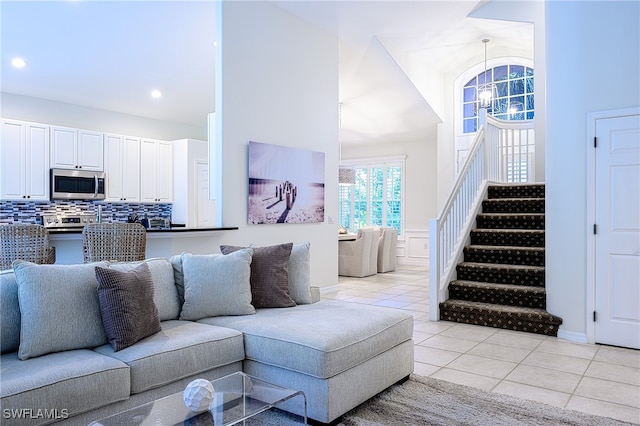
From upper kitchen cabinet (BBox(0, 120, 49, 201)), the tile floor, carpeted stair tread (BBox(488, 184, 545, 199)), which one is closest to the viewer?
the tile floor

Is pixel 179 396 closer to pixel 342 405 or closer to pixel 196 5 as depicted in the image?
pixel 342 405

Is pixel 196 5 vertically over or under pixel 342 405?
over

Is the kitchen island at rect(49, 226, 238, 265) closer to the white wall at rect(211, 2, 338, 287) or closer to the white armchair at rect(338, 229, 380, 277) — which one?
the white wall at rect(211, 2, 338, 287)

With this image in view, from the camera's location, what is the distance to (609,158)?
12.9 feet

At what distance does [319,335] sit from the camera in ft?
8.22

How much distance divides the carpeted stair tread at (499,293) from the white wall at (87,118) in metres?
5.85

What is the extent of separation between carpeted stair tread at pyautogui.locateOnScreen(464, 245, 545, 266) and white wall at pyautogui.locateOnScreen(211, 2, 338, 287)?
1933 mm

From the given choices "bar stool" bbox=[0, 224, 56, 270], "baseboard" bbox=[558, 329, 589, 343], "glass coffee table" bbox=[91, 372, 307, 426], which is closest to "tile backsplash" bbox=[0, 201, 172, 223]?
"bar stool" bbox=[0, 224, 56, 270]

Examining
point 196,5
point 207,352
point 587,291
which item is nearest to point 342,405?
point 207,352

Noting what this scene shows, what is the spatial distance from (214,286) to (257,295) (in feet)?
1.10

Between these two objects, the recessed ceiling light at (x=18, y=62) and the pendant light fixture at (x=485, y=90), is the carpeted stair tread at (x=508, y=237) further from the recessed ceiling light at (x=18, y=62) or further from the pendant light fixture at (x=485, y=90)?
the recessed ceiling light at (x=18, y=62)

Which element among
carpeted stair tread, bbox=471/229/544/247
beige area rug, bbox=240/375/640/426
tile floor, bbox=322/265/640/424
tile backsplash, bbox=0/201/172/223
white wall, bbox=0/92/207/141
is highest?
white wall, bbox=0/92/207/141

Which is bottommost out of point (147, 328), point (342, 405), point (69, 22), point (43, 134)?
point (342, 405)

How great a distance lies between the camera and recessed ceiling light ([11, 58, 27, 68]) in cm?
572
